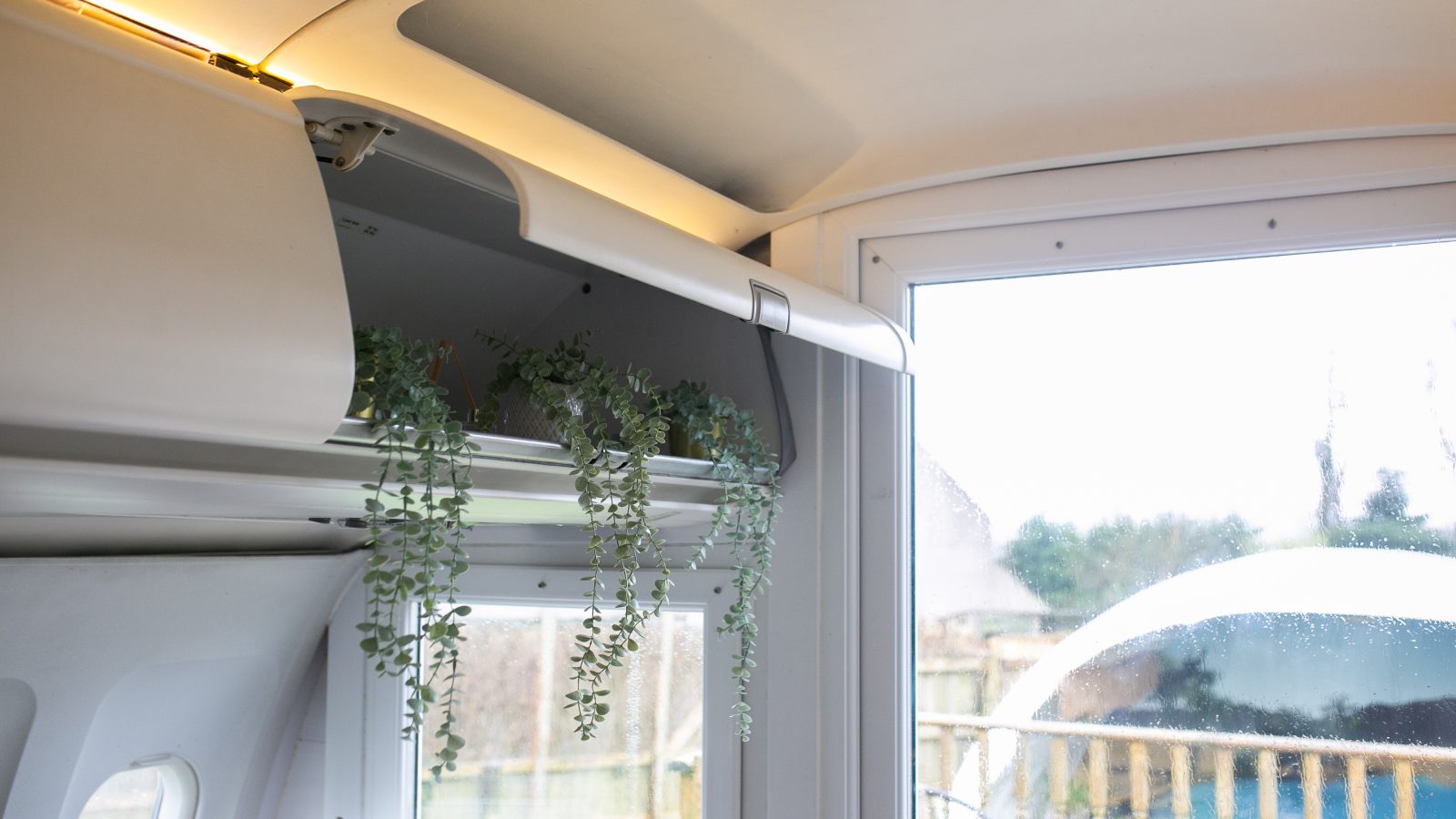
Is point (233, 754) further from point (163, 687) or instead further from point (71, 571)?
point (71, 571)

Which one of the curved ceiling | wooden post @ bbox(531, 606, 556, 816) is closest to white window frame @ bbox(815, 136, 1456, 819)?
the curved ceiling

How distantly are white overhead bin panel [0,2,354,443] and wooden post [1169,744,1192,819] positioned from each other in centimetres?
117

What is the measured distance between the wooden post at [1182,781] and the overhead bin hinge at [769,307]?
0.77 metres

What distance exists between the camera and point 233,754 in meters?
1.74

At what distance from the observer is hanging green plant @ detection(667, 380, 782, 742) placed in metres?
1.44

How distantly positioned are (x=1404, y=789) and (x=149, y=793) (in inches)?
68.4

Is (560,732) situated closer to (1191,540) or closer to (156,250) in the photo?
(1191,540)

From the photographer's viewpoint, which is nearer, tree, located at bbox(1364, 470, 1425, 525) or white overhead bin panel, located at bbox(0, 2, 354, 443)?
white overhead bin panel, located at bbox(0, 2, 354, 443)

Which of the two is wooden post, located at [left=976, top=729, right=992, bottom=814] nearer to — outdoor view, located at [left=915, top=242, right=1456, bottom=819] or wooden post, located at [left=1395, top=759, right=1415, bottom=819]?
outdoor view, located at [left=915, top=242, right=1456, bottom=819]

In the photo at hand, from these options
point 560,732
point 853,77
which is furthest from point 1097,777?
point 853,77

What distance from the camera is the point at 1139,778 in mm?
1483

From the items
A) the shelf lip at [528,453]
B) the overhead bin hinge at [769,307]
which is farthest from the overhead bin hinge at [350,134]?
the overhead bin hinge at [769,307]

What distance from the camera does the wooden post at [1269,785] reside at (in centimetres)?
141

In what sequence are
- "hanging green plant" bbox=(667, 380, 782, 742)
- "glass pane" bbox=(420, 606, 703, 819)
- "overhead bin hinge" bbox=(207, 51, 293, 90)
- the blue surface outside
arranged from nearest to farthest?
1. "overhead bin hinge" bbox=(207, 51, 293, 90)
2. the blue surface outside
3. "hanging green plant" bbox=(667, 380, 782, 742)
4. "glass pane" bbox=(420, 606, 703, 819)
